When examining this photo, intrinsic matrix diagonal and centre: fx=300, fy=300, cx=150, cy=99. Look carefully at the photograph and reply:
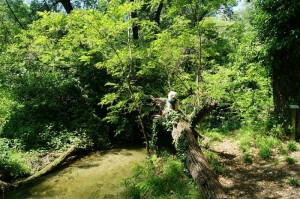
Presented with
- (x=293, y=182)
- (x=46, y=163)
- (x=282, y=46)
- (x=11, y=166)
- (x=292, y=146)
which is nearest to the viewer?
(x=293, y=182)

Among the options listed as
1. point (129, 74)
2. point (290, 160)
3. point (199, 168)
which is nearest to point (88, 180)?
point (129, 74)

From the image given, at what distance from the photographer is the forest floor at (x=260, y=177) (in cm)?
602

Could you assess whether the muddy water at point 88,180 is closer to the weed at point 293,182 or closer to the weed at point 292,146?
the weed at point 293,182

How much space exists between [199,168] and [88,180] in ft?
13.4

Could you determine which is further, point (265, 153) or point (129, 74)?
point (129, 74)

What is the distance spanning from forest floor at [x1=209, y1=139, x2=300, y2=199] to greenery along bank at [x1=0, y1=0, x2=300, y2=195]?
5.56 ft

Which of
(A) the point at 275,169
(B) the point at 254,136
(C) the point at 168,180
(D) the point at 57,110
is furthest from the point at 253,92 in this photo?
(D) the point at 57,110

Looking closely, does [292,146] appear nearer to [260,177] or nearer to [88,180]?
[260,177]

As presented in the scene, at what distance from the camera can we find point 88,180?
30.2ft

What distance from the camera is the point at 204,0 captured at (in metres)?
10.2

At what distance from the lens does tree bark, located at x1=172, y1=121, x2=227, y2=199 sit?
5.71 m

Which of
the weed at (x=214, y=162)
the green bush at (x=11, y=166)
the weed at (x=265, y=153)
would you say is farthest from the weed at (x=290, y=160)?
the green bush at (x=11, y=166)

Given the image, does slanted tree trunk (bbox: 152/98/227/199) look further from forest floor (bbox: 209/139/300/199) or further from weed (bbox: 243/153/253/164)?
weed (bbox: 243/153/253/164)

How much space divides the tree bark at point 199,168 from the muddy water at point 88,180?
207 centimetres
